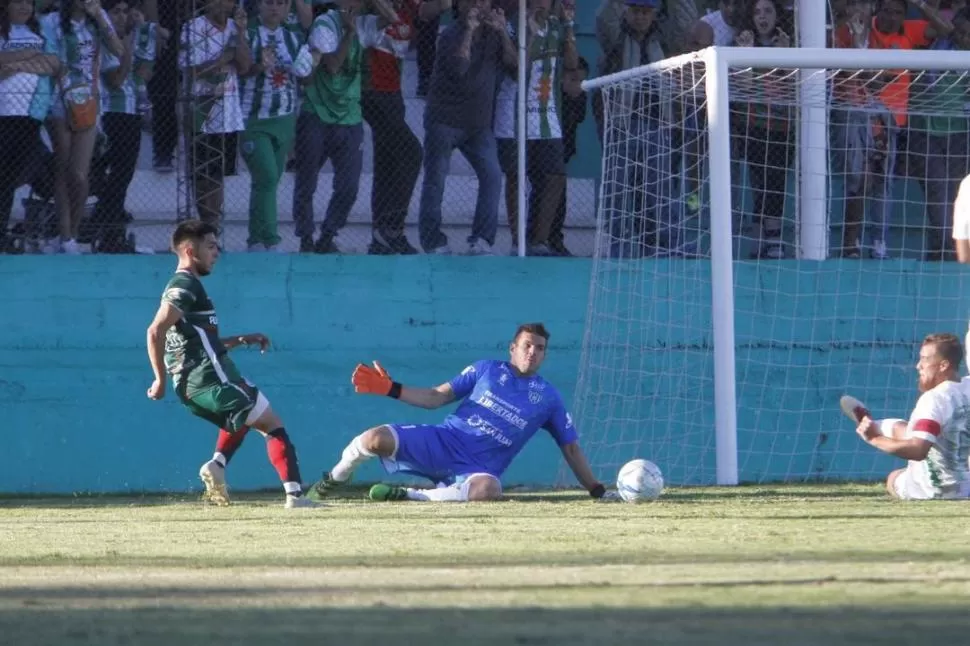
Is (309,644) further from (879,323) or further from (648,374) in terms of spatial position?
(879,323)

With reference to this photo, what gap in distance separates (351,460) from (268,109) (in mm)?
3352

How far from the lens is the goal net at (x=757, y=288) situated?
13.6m

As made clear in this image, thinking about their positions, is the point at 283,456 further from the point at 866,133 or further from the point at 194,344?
the point at 866,133

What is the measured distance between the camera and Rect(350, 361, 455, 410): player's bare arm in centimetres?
1103

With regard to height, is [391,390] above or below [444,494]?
above

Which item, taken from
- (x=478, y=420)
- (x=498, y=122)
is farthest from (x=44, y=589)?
(x=498, y=122)

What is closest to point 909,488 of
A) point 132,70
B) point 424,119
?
point 424,119

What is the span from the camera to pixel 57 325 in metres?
12.8

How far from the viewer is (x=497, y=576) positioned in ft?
21.2

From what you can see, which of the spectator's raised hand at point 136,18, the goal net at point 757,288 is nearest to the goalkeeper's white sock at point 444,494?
the goal net at point 757,288

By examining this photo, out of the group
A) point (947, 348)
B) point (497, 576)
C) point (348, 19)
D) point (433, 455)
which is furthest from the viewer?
point (348, 19)

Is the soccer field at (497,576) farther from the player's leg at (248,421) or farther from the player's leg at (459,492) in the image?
the player's leg at (459,492)

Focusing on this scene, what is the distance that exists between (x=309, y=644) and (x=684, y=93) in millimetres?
8883

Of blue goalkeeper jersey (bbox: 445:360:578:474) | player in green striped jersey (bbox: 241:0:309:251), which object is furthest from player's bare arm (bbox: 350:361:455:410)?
player in green striped jersey (bbox: 241:0:309:251)
